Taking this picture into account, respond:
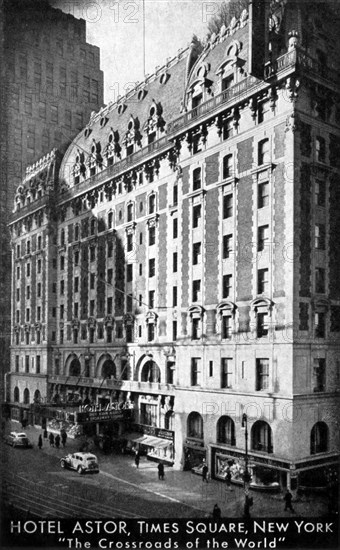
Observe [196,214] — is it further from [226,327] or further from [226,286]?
[226,327]

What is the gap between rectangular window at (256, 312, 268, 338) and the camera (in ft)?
61.3

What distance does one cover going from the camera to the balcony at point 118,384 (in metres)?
22.0

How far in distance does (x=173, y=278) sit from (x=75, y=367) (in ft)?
17.9

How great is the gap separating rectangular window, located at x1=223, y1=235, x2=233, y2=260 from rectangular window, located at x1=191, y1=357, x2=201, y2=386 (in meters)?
4.15

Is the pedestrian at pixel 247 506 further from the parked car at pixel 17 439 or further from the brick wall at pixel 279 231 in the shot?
the parked car at pixel 17 439

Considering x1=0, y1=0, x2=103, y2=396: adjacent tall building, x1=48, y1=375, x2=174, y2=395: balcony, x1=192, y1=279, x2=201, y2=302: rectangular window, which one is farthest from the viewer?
x1=48, y1=375, x2=174, y2=395: balcony

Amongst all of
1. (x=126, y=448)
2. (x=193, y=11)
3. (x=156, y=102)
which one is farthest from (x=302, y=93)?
(x=126, y=448)

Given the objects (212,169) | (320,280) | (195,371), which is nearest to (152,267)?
(195,371)

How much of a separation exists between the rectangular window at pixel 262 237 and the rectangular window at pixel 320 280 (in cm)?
198

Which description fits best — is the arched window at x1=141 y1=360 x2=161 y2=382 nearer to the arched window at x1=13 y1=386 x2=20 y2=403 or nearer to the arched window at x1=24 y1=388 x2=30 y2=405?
the arched window at x1=24 y1=388 x2=30 y2=405

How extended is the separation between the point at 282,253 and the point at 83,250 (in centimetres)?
797

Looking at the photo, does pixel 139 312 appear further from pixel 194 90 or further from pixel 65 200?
pixel 194 90

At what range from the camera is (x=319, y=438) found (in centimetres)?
1791

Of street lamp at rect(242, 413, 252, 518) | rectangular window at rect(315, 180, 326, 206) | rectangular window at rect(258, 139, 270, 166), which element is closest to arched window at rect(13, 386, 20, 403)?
street lamp at rect(242, 413, 252, 518)
